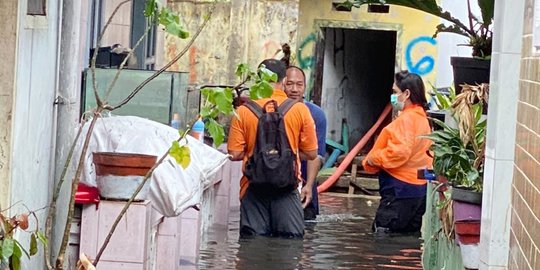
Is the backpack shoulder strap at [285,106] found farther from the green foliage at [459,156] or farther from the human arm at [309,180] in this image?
the green foliage at [459,156]

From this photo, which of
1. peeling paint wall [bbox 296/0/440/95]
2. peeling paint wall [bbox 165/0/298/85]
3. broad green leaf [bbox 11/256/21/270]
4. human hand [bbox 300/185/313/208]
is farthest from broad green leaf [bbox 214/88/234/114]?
peeling paint wall [bbox 296/0/440/95]

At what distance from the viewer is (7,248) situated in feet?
19.0

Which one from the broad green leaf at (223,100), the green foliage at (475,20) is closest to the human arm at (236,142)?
the green foliage at (475,20)

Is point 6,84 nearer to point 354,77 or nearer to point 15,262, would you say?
point 15,262

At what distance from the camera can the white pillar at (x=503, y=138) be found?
5.73 metres

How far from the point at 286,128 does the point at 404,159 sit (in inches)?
64.4

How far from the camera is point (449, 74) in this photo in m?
19.6

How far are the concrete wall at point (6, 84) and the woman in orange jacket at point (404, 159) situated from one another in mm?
6251

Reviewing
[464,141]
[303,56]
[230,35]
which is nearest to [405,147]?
[464,141]

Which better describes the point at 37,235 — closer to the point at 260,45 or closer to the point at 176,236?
the point at 176,236

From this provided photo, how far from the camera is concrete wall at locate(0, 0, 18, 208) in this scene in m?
6.57

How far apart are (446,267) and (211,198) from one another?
5.15 meters

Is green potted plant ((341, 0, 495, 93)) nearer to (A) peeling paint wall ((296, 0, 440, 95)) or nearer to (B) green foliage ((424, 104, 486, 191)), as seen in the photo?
(B) green foliage ((424, 104, 486, 191))

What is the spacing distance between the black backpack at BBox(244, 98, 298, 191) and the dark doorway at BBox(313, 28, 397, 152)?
9462 millimetres
